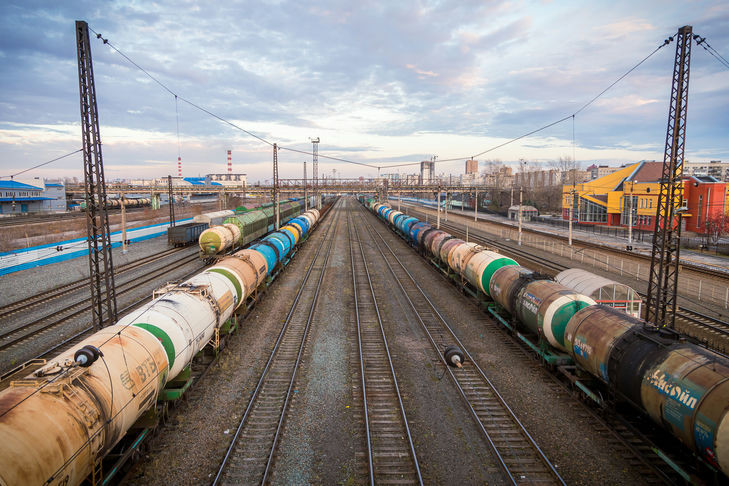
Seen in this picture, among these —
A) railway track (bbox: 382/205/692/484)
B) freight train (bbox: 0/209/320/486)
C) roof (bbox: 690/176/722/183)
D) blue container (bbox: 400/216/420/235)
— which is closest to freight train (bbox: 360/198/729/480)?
railway track (bbox: 382/205/692/484)

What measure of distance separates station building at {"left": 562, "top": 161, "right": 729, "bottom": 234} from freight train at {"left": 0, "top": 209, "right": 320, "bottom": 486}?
4178 cm

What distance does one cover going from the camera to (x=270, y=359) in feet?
51.6

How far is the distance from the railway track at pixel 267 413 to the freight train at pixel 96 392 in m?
2.29

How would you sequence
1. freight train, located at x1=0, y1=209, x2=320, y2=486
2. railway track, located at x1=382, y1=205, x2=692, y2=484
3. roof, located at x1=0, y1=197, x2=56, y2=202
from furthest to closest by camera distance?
roof, located at x1=0, y1=197, x2=56, y2=202, railway track, located at x1=382, y1=205, x2=692, y2=484, freight train, located at x1=0, y1=209, x2=320, y2=486

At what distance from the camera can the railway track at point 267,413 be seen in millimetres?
9742

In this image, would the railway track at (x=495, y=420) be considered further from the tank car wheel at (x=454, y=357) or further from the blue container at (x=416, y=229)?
the blue container at (x=416, y=229)

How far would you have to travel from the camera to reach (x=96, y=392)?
7633 millimetres

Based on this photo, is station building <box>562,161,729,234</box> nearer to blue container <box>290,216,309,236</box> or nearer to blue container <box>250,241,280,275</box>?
blue container <box>290,216,309,236</box>

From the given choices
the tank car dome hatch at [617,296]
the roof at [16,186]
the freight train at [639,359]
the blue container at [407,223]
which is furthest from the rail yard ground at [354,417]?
the roof at [16,186]

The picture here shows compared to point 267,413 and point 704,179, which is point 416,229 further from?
point 704,179

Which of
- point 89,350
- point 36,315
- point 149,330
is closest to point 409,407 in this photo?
point 149,330

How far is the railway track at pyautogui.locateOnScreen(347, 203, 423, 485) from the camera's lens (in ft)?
32.2

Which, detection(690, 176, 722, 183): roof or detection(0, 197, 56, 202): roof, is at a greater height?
detection(690, 176, 722, 183): roof

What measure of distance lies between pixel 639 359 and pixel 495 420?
Answer: 4.43 metres
